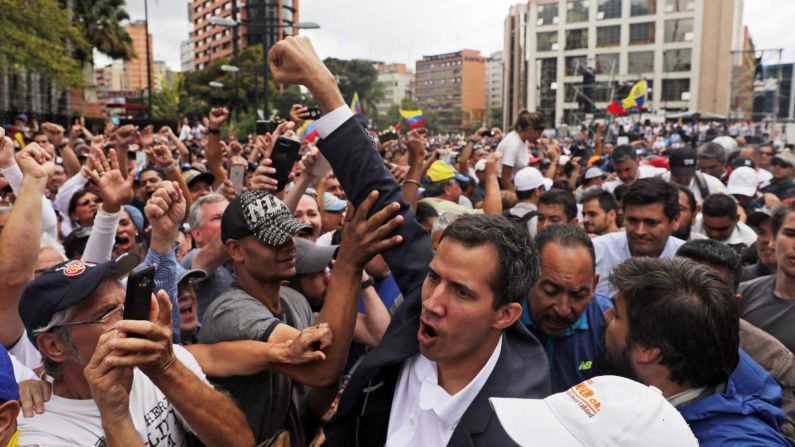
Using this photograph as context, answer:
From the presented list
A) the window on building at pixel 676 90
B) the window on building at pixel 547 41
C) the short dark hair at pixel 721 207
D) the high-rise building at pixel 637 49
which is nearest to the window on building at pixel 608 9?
the high-rise building at pixel 637 49

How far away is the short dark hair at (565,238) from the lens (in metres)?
2.82

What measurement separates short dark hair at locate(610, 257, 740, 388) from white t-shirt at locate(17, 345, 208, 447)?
1.59 m

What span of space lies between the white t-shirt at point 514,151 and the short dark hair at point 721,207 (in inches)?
128

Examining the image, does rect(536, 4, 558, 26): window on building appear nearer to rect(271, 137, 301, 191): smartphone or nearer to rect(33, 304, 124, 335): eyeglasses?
rect(271, 137, 301, 191): smartphone

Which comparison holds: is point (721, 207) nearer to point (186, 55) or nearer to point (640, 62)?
point (640, 62)

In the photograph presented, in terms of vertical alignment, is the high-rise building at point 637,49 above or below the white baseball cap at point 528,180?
above

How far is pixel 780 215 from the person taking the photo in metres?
3.36

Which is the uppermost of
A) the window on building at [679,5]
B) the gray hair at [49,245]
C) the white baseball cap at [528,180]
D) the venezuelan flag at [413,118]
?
the window on building at [679,5]

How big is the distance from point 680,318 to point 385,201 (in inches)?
42.1

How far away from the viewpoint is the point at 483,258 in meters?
1.88

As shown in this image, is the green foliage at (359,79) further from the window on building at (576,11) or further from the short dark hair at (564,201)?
the short dark hair at (564,201)

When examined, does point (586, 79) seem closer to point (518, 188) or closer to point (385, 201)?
point (518, 188)

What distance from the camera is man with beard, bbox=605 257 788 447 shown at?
6.08 feet

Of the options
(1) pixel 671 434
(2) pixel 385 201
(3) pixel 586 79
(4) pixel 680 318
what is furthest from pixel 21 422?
(3) pixel 586 79
